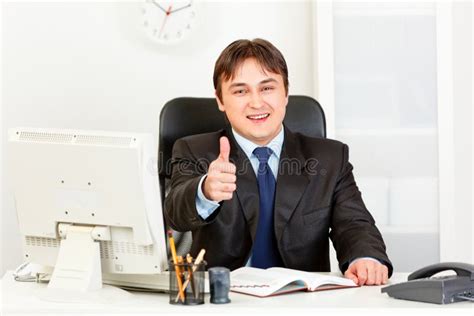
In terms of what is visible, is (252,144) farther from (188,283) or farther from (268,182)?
(188,283)

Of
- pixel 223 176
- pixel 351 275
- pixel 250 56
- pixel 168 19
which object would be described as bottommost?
pixel 351 275

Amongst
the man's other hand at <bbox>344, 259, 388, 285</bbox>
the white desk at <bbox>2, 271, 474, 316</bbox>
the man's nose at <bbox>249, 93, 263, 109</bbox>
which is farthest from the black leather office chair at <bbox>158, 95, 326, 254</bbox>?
the white desk at <bbox>2, 271, 474, 316</bbox>

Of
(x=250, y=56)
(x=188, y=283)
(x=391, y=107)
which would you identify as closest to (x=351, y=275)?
(x=188, y=283)

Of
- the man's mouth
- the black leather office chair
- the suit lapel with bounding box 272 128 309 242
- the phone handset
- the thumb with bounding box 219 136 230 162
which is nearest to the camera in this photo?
the phone handset

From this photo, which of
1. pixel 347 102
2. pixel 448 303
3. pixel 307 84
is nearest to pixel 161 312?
pixel 448 303

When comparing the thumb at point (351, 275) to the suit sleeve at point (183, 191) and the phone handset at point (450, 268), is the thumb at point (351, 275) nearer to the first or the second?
the phone handset at point (450, 268)

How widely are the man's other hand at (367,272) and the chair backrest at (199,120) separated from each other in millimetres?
675

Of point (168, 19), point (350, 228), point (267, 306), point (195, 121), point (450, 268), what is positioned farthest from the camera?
point (168, 19)

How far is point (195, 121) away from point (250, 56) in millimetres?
311

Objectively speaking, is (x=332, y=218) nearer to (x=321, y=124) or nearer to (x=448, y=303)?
(x=321, y=124)

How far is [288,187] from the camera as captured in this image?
7.61 ft

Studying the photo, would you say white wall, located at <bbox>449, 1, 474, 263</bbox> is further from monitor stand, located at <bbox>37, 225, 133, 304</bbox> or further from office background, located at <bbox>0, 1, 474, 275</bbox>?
monitor stand, located at <bbox>37, 225, 133, 304</bbox>

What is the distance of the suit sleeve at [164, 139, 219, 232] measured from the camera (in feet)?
6.64

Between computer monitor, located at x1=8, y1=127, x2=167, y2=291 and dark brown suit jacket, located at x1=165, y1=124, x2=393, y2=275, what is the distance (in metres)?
0.41
